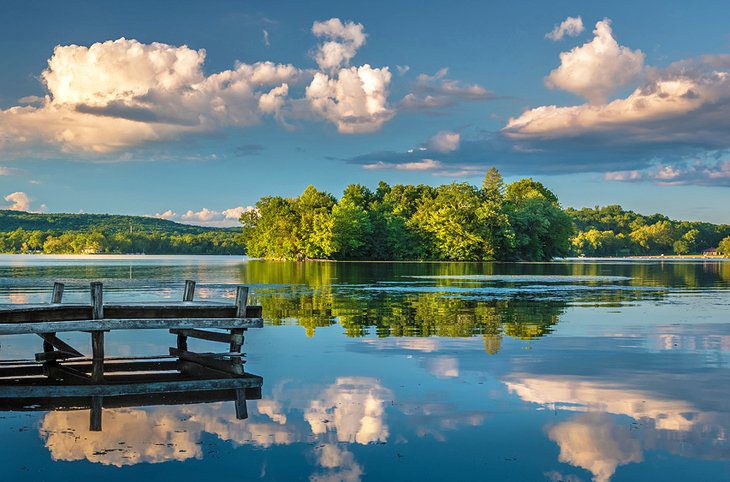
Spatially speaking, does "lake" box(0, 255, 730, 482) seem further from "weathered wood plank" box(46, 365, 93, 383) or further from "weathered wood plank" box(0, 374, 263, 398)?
"weathered wood plank" box(46, 365, 93, 383)

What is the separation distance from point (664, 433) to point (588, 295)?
32904 mm

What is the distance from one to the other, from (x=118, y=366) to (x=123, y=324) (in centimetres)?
267

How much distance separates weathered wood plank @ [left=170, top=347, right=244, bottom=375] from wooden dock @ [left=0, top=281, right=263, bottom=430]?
0.07 feet

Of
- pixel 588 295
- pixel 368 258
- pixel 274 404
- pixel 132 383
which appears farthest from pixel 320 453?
pixel 368 258

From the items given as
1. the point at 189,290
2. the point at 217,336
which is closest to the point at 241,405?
the point at 217,336

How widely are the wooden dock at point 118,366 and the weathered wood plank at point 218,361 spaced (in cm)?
2

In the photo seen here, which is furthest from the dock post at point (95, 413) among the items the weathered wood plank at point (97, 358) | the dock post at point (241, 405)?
the dock post at point (241, 405)

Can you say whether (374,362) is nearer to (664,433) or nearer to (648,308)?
(664,433)

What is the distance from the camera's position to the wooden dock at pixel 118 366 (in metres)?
13.9

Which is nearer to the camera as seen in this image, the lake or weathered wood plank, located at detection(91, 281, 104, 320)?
the lake

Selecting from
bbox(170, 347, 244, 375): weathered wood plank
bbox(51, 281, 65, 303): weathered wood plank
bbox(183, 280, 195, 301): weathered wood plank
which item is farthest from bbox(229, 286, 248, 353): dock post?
bbox(51, 281, 65, 303): weathered wood plank

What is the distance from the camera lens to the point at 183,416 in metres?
12.2

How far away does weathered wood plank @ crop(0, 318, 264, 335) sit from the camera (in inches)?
552

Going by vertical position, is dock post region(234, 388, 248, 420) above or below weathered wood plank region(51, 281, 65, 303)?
below
